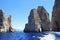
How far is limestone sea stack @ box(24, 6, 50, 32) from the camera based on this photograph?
507ft

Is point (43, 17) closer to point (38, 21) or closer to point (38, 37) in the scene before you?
point (38, 21)

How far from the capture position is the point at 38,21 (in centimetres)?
16612

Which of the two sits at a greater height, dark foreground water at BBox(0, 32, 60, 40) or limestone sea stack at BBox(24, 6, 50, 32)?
limestone sea stack at BBox(24, 6, 50, 32)

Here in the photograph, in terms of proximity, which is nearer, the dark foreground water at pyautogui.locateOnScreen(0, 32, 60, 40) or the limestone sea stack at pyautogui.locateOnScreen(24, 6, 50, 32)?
the dark foreground water at pyautogui.locateOnScreen(0, 32, 60, 40)

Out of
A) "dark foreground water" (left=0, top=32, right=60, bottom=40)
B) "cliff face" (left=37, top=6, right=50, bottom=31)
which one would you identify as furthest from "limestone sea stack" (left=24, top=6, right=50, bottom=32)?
"dark foreground water" (left=0, top=32, right=60, bottom=40)

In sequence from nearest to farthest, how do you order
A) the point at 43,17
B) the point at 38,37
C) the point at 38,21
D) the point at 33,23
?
the point at 38,37
the point at 33,23
the point at 38,21
the point at 43,17

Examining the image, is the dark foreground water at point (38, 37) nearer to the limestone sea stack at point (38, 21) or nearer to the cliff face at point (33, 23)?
the cliff face at point (33, 23)

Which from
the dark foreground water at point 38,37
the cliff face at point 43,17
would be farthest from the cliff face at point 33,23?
the dark foreground water at point 38,37

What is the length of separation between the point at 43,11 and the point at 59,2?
83648mm

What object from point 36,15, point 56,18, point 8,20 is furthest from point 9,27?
point 56,18

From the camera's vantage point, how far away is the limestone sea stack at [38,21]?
15461 cm

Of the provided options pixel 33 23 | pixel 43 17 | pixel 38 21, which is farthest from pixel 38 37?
pixel 43 17

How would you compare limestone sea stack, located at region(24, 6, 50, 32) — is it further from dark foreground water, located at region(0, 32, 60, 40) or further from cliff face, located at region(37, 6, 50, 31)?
dark foreground water, located at region(0, 32, 60, 40)

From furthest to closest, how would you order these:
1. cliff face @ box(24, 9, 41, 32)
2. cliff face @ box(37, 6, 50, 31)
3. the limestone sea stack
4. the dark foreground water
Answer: cliff face @ box(37, 6, 50, 31), the limestone sea stack, cliff face @ box(24, 9, 41, 32), the dark foreground water
